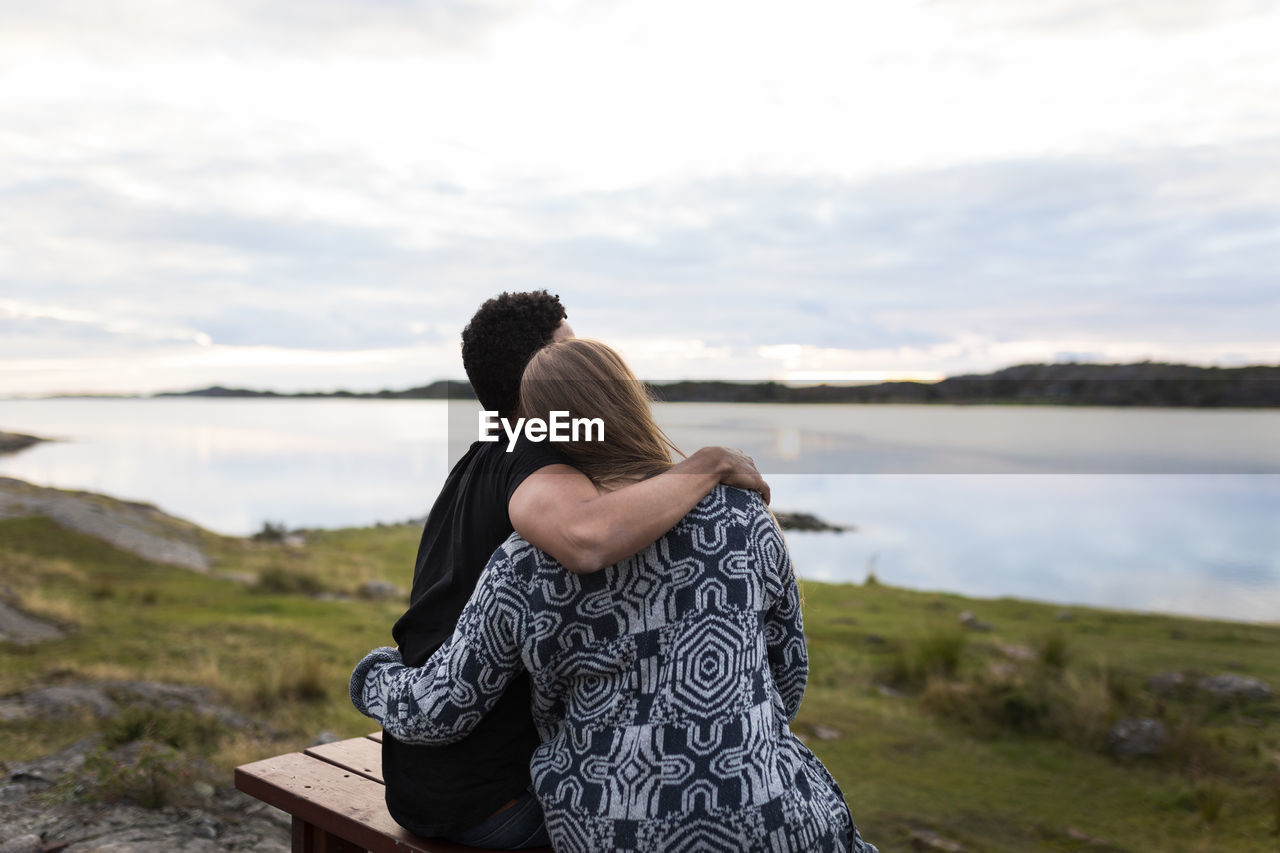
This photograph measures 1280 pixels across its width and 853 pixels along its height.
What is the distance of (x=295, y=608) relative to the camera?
12.5 meters

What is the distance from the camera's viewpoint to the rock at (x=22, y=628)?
295 inches

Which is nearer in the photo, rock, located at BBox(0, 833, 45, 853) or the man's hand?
the man's hand

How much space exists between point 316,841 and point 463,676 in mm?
1057

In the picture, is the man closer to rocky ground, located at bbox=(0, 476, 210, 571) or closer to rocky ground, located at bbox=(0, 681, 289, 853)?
rocky ground, located at bbox=(0, 681, 289, 853)

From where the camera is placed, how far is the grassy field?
5.00 m

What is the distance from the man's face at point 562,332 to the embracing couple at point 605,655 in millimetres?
414

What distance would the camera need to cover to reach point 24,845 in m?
3.46

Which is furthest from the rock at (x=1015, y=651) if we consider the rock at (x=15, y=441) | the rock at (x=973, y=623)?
the rock at (x=15, y=441)

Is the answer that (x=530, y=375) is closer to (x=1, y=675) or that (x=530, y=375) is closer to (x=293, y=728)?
(x=293, y=728)

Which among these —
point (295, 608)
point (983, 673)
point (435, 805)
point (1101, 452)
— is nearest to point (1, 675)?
point (435, 805)

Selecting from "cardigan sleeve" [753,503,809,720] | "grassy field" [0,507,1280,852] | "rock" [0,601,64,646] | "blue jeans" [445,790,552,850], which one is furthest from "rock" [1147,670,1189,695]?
"rock" [0,601,64,646]

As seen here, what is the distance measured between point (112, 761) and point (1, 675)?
2.69 meters

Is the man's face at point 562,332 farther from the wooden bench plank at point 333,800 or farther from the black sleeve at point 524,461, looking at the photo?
the wooden bench plank at point 333,800

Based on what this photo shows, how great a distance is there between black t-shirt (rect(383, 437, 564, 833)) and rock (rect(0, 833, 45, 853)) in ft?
7.64
